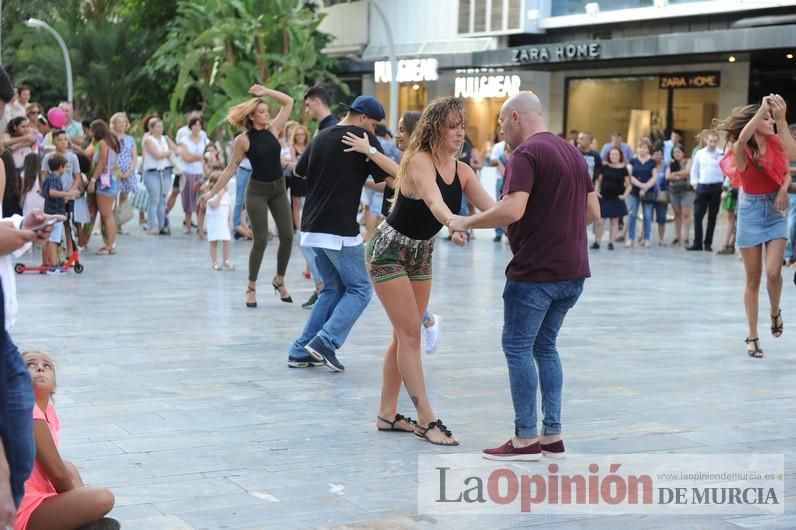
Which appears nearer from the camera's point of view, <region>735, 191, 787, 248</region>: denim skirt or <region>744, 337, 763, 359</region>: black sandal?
<region>735, 191, 787, 248</region>: denim skirt

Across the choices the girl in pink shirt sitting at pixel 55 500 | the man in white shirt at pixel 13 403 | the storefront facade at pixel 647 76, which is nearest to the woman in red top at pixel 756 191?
the girl in pink shirt sitting at pixel 55 500

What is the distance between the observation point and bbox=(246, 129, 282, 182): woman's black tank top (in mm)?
→ 11633

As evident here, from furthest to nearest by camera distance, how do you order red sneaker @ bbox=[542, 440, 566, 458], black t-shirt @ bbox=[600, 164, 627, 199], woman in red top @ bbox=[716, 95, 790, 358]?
black t-shirt @ bbox=[600, 164, 627, 199]
woman in red top @ bbox=[716, 95, 790, 358]
red sneaker @ bbox=[542, 440, 566, 458]

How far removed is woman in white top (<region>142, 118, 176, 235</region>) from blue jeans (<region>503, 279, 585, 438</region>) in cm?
1463

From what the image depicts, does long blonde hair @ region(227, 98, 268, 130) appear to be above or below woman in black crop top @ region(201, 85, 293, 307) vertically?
above

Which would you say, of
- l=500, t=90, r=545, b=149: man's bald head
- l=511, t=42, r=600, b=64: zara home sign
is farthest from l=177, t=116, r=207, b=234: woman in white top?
l=500, t=90, r=545, b=149: man's bald head

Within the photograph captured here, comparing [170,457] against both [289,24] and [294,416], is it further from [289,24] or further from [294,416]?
[289,24]

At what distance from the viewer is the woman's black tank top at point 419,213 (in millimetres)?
6570

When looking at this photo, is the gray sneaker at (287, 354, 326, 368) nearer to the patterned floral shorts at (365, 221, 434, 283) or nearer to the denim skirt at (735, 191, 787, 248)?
the patterned floral shorts at (365, 221, 434, 283)

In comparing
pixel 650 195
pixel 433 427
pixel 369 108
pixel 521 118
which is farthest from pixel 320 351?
pixel 650 195

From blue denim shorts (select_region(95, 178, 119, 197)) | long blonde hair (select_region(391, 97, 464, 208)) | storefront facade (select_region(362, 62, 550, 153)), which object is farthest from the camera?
storefront facade (select_region(362, 62, 550, 153))

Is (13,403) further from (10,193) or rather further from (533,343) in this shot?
(10,193)

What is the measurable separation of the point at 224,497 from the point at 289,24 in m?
27.3

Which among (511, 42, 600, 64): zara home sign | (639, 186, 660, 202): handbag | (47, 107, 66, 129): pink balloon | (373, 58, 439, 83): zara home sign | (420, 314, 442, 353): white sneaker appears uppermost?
(511, 42, 600, 64): zara home sign
